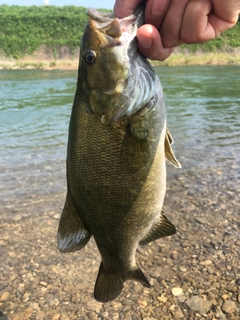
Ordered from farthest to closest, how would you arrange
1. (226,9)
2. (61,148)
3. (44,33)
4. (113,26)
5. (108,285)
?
(44,33) < (61,148) < (108,285) < (226,9) < (113,26)

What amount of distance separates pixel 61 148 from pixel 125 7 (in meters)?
7.33

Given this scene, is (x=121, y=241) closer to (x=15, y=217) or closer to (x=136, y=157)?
(x=136, y=157)

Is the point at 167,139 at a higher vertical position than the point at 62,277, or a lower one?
higher

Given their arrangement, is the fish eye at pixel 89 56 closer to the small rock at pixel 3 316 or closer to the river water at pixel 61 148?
the small rock at pixel 3 316

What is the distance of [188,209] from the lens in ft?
19.0

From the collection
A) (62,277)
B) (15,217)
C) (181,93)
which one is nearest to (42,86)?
(181,93)

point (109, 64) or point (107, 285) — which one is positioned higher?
point (109, 64)

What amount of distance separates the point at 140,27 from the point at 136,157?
725 mm

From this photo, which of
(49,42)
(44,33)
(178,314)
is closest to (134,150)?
(178,314)

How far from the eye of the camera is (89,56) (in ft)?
6.52

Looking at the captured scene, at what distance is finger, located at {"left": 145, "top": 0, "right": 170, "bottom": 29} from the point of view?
2090mm

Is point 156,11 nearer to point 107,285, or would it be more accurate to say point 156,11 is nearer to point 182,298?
point 107,285

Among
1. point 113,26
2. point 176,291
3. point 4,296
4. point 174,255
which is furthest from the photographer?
point 174,255

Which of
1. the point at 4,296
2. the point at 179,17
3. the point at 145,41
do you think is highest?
the point at 179,17
